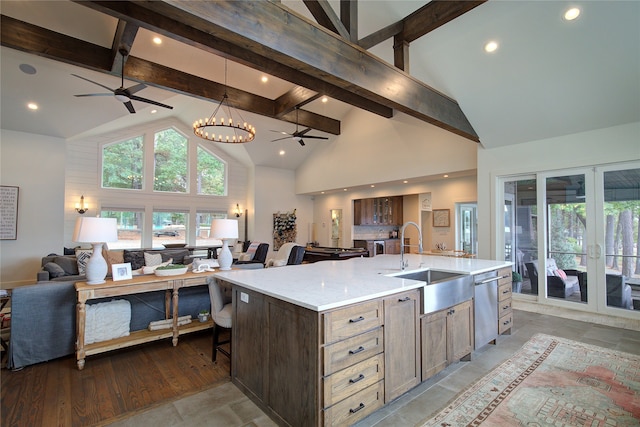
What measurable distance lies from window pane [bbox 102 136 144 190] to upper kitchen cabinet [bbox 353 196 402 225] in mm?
6894

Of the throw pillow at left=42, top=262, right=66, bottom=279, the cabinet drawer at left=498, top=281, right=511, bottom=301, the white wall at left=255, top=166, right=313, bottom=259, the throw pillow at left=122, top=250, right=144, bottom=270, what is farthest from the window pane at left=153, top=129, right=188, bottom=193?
the cabinet drawer at left=498, top=281, right=511, bottom=301

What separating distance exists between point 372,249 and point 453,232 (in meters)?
3.07

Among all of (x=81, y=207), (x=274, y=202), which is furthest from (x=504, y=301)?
(x=81, y=207)

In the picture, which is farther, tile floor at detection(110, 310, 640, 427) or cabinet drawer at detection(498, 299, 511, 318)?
cabinet drawer at detection(498, 299, 511, 318)

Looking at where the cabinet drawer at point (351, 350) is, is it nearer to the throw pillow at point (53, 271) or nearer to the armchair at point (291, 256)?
the armchair at point (291, 256)

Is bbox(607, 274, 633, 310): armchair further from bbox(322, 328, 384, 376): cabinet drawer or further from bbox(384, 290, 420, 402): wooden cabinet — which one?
bbox(322, 328, 384, 376): cabinet drawer

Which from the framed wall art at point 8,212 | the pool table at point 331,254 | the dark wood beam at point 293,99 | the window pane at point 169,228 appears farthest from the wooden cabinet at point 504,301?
the framed wall art at point 8,212

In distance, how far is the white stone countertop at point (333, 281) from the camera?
190 centimetres

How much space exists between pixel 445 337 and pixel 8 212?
8.96m

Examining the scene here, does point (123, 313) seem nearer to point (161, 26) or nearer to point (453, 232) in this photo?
point (161, 26)

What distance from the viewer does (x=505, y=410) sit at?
217 centimetres

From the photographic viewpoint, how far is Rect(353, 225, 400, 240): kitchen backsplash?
395 inches

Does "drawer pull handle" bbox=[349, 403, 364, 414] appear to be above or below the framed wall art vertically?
below

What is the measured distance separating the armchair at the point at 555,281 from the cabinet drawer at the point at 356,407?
13.9 ft
